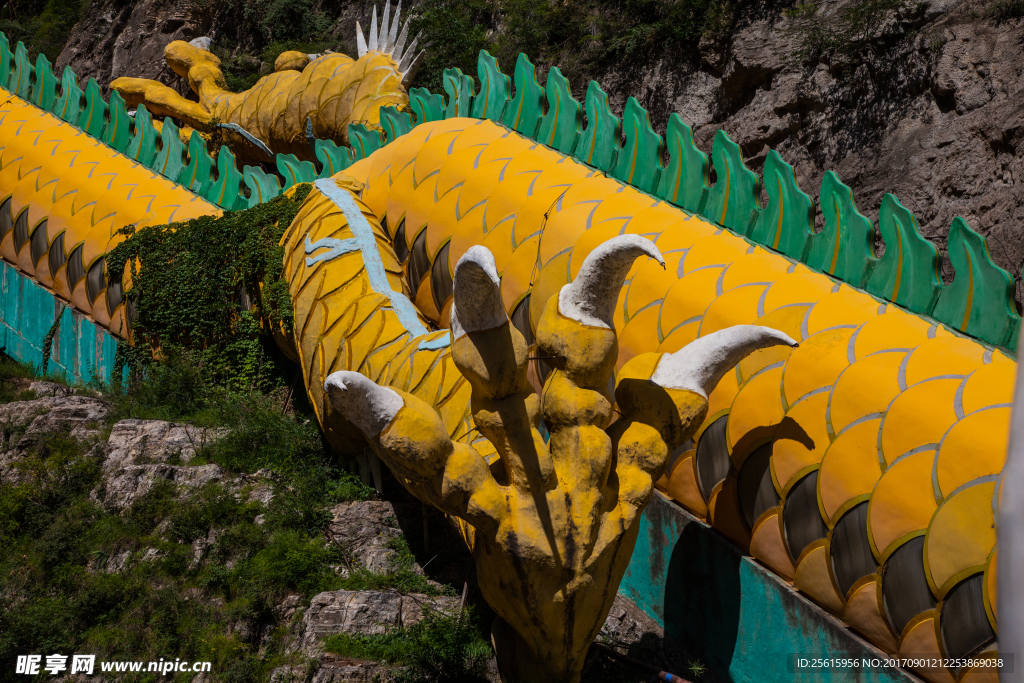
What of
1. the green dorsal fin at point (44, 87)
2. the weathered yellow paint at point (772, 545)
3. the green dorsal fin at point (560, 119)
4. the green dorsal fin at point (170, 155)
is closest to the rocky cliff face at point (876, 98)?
the green dorsal fin at point (560, 119)

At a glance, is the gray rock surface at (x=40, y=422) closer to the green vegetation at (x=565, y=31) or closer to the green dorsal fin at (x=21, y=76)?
the green dorsal fin at (x=21, y=76)

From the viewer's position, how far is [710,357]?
3.24 metres

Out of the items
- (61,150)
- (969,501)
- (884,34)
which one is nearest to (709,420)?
(969,501)

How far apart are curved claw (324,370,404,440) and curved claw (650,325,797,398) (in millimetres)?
1066

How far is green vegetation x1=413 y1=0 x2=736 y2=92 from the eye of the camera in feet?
28.6

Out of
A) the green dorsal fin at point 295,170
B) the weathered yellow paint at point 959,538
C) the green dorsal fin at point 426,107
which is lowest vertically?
the weathered yellow paint at point 959,538

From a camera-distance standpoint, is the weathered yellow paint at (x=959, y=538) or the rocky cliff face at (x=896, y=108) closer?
the weathered yellow paint at (x=959, y=538)

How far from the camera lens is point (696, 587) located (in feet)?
13.2

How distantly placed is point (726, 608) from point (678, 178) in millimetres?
2308

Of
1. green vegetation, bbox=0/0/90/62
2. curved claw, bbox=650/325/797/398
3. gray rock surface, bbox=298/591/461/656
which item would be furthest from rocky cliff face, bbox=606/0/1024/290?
green vegetation, bbox=0/0/90/62

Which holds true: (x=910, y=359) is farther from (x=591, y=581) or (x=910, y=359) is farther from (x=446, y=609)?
(x=446, y=609)

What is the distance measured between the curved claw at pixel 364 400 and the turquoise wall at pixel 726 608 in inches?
72.6

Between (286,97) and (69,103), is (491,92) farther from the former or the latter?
(69,103)

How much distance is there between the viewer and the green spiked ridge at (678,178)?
3.48 meters
